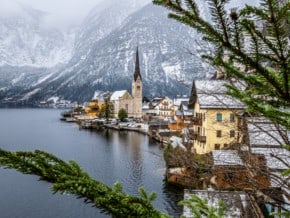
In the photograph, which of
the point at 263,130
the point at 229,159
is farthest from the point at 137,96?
the point at 263,130

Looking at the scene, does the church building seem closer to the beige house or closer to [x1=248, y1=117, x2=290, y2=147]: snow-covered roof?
the beige house

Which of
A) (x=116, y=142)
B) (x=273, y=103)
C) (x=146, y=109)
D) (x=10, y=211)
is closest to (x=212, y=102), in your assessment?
(x=10, y=211)

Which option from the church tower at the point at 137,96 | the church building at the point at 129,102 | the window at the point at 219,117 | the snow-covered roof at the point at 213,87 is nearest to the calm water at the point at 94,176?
the snow-covered roof at the point at 213,87

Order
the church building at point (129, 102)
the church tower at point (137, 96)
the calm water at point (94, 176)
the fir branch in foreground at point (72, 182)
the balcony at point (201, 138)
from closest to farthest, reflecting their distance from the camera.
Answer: the fir branch in foreground at point (72, 182) → the calm water at point (94, 176) → the balcony at point (201, 138) → the church building at point (129, 102) → the church tower at point (137, 96)

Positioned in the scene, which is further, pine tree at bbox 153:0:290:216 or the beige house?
the beige house

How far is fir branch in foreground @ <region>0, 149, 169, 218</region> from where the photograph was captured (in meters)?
1.56

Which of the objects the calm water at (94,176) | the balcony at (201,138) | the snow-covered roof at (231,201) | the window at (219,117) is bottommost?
the calm water at (94,176)

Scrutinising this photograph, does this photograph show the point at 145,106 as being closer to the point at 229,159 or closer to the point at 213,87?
the point at 213,87

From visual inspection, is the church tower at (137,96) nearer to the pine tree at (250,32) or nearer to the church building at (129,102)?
the church building at (129,102)

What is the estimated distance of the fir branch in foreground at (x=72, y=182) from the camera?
1.56 metres

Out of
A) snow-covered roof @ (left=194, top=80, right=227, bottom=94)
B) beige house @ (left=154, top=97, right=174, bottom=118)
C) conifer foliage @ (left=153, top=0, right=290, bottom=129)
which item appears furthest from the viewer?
beige house @ (left=154, top=97, right=174, bottom=118)

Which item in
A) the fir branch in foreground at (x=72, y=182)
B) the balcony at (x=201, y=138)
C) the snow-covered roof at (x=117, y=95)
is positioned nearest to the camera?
the fir branch in foreground at (x=72, y=182)

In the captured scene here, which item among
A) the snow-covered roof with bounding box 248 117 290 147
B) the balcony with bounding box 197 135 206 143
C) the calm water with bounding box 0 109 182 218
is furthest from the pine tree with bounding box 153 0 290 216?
the balcony with bounding box 197 135 206 143

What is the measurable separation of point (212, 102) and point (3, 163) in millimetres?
24323
